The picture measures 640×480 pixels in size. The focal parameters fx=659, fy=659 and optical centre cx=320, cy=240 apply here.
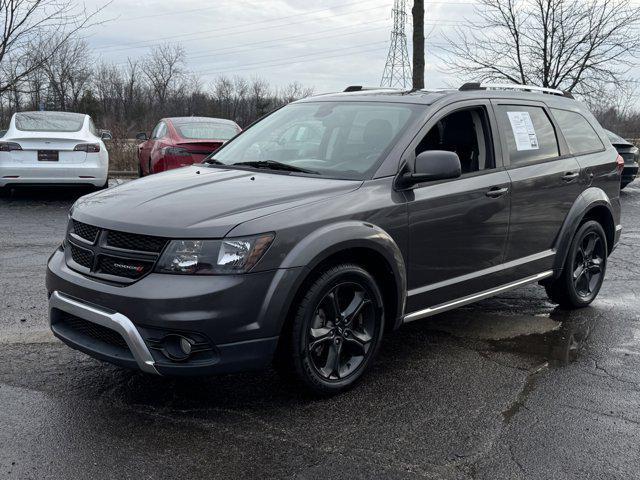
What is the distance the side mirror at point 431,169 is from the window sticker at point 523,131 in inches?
46.3

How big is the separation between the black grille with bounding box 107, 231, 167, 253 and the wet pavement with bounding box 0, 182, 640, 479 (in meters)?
0.91

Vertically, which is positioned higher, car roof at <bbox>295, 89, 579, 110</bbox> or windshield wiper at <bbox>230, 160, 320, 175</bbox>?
car roof at <bbox>295, 89, 579, 110</bbox>

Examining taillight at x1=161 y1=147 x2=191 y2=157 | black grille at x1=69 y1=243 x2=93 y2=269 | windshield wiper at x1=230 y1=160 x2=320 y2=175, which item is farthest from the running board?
taillight at x1=161 y1=147 x2=191 y2=157

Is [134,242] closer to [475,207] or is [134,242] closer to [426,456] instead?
[426,456]

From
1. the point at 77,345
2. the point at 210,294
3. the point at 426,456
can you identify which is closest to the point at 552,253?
the point at 426,456

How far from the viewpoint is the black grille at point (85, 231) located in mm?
3619

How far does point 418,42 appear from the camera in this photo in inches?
645

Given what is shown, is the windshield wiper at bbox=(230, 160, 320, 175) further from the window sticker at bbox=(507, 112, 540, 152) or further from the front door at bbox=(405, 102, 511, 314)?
the window sticker at bbox=(507, 112, 540, 152)

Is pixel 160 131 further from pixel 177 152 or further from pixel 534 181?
pixel 534 181

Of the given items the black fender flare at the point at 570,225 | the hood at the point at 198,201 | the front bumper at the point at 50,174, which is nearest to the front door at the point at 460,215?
the hood at the point at 198,201

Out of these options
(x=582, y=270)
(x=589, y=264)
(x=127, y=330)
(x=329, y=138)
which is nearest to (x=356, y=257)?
(x=329, y=138)

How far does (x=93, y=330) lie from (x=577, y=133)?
4288 millimetres

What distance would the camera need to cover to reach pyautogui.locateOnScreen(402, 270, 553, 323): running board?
429 centimetres

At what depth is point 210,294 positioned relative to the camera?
323cm
